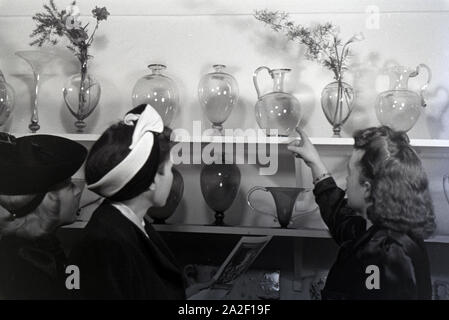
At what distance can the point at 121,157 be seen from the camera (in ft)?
3.78

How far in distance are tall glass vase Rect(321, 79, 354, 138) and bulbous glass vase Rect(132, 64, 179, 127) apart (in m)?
0.39

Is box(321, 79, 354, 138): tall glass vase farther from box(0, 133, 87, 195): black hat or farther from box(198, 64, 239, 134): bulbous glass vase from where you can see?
box(0, 133, 87, 195): black hat

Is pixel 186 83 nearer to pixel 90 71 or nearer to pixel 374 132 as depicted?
pixel 90 71

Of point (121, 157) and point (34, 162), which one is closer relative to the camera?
point (121, 157)

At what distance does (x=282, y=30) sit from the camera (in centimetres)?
129

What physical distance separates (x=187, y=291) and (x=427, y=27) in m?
0.92

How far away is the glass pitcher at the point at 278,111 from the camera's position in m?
1.24

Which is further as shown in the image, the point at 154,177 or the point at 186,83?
the point at 186,83

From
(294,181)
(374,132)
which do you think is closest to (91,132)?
(294,181)

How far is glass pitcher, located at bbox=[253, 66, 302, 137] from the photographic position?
124 centimetres

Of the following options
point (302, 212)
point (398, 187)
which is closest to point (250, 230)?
point (302, 212)

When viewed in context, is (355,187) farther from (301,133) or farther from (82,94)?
(82,94)

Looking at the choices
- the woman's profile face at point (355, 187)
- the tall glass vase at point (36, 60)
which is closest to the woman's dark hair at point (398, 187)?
the woman's profile face at point (355, 187)

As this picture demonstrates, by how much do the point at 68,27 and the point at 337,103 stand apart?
739mm
